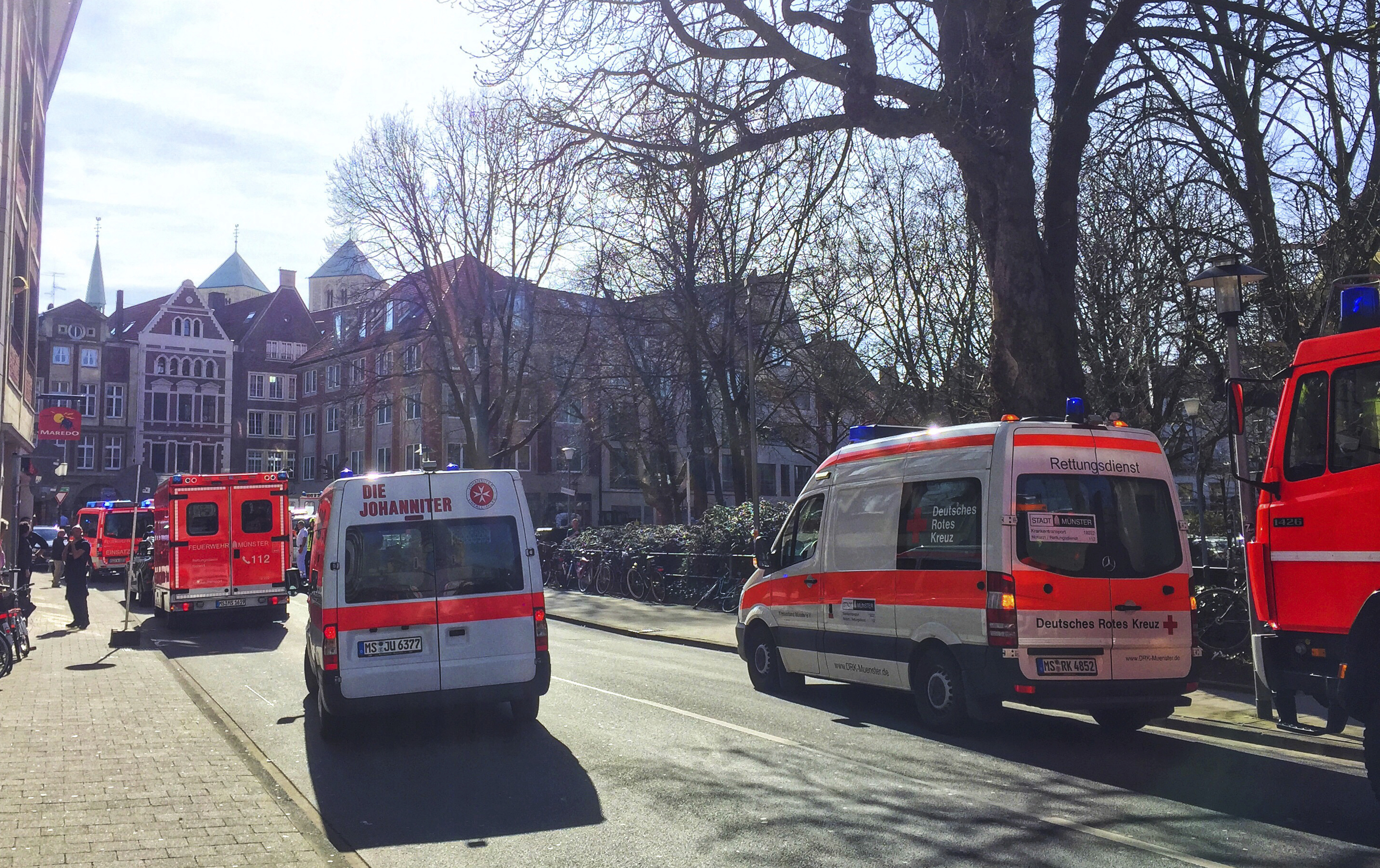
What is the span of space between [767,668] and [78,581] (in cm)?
1334

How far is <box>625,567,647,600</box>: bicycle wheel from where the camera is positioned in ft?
90.2

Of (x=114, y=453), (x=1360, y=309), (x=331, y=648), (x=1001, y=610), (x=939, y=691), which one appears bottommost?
(x=939, y=691)

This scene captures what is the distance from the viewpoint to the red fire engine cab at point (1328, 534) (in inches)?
261

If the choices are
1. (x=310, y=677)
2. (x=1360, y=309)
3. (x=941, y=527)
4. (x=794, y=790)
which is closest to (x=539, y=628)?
(x=310, y=677)

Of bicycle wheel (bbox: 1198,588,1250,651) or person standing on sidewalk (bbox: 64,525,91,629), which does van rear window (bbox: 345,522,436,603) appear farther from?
person standing on sidewalk (bbox: 64,525,91,629)

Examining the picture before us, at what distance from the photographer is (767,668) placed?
483 inches

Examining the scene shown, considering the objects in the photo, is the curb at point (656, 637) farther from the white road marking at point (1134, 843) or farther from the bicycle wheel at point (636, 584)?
the white road marking at point (1134, 843)

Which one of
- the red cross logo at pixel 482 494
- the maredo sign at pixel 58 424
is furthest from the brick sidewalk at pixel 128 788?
the maredo sign at pixel 58 424

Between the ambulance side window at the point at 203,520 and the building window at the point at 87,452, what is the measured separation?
6296 centimetres

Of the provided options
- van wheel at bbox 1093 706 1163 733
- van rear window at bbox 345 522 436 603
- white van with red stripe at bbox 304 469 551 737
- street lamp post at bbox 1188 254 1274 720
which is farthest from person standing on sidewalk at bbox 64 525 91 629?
street lamp post at bbox 1188 254 1274 720

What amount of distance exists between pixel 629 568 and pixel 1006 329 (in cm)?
1616

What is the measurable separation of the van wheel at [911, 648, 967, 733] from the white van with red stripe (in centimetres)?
311

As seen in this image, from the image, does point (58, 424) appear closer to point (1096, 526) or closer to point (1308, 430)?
point (1096, 526)

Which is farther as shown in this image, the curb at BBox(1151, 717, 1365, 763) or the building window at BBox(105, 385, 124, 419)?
the building window at BBox(105, 385, 124, 419)
